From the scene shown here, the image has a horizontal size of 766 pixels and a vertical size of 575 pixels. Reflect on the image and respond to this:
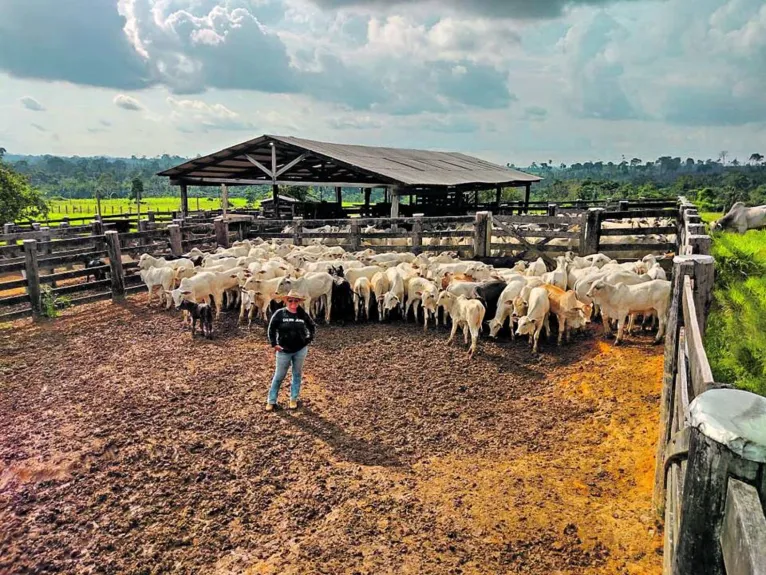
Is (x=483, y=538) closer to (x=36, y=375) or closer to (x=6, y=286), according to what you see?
(x=36, y=375)

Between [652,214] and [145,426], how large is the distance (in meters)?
→ 11.3

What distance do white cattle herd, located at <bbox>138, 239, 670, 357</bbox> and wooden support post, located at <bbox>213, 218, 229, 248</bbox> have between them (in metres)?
3.40

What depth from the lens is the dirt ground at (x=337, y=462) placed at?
4.00 metres

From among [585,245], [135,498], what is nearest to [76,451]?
[135,498]

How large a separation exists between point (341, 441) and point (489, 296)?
480 cm

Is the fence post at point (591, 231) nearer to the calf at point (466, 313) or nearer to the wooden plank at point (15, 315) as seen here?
the calf at point (466, 313)

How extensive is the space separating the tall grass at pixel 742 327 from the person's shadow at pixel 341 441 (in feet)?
9.92

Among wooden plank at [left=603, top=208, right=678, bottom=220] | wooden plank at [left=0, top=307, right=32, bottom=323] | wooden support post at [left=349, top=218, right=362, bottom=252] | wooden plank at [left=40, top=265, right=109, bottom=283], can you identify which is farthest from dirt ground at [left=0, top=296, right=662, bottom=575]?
wooden support post at [left=349, top=218, right=362, bottom=252]

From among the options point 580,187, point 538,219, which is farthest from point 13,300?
Answer: point 580,187

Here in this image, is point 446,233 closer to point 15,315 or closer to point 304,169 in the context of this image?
point 15,315

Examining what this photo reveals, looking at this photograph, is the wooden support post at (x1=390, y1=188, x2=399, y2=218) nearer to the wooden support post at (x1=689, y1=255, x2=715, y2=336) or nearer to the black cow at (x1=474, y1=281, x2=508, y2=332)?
the black cow at (x1=474, y1=281, x2=508, y2=332)

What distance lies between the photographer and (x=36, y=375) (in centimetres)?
786

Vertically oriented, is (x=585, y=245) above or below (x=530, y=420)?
above

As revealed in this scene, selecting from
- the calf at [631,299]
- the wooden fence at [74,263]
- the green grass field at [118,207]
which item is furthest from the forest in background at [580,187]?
the calf at [631,299]
